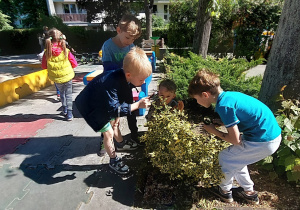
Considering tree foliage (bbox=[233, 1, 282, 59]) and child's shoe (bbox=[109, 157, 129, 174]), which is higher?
tree foliage (bbox=[233, 1, 282, 59])

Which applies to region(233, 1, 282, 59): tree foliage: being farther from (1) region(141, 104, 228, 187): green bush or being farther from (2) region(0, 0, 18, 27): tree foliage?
(2) region(0, 0, 18, 27): tree foliage

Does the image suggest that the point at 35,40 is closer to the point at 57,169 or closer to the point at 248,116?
the point at 57,169

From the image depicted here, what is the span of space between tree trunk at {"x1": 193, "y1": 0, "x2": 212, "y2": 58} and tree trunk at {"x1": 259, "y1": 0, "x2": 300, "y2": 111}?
4.04m

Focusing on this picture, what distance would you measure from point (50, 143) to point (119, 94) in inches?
71.7

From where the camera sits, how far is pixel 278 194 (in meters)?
2.09

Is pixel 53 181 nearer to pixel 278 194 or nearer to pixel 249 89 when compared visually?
pixel 278 194

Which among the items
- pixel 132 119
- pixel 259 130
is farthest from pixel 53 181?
pixel 259 130

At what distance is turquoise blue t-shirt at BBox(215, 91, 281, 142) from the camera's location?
65.0 inches

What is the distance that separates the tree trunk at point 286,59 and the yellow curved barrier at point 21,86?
5.65 metres

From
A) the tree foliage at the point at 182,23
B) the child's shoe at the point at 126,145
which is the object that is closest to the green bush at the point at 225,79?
the child's shoe at the point at 126,145

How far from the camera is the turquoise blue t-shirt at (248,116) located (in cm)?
165

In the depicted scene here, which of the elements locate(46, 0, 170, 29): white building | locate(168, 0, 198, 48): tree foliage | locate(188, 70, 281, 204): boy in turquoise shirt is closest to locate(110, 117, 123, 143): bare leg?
locate(188, 70, 281, 204): boy in turquoise shirt

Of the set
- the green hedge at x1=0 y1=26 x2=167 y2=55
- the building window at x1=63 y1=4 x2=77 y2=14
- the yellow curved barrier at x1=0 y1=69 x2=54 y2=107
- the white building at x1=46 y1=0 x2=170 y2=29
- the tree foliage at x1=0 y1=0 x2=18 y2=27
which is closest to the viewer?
the yellow curved barrier at x1=0 y1=69 x2=54 y2=107

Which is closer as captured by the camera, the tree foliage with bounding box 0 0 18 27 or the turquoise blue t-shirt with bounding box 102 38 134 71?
the turquoise blue t-shirt with bounding box 102 38 134 71
